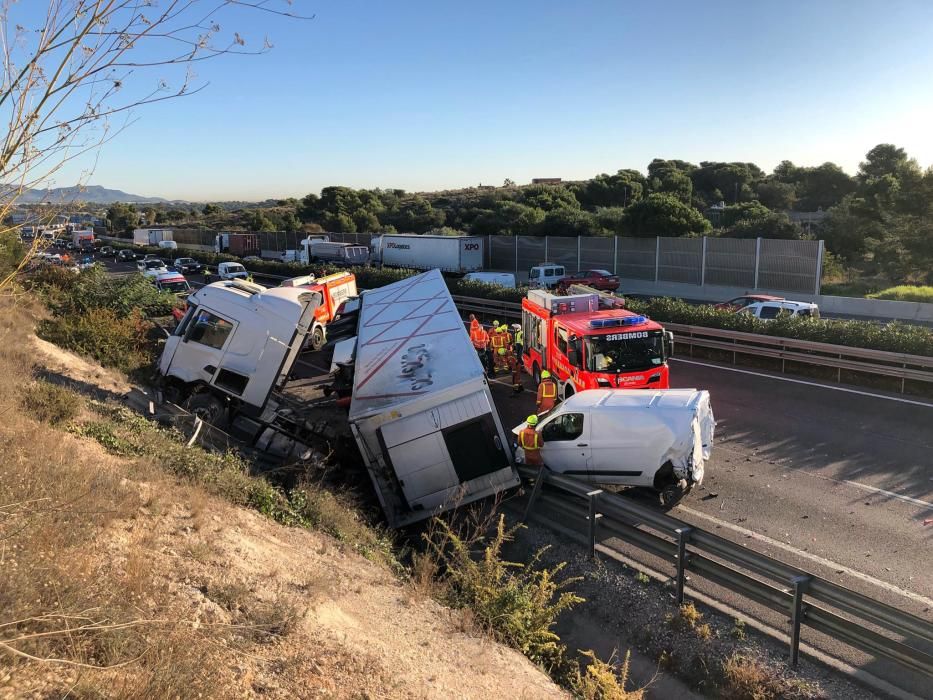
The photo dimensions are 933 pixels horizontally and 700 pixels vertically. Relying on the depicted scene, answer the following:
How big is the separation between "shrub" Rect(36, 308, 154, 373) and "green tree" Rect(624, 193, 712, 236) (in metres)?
35.4

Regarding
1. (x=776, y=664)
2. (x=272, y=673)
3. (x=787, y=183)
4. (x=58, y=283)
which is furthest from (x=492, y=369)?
(x=787, y=183)

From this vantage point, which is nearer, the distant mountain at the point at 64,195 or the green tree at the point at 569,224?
the distant mountain at the point at 64,195

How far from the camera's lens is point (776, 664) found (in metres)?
5.57

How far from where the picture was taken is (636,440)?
29.0 ft

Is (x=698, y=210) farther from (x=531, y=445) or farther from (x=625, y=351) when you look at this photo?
(x=531, y=445)

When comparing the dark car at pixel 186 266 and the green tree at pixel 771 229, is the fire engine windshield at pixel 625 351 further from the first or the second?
the dark car at pixel 186 266

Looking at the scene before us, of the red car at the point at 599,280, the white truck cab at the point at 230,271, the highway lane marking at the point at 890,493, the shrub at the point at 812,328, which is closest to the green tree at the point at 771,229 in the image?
the red car at the point at 599,280

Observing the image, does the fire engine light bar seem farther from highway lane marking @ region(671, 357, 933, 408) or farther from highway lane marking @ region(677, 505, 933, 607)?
highway lane marking @ region(671, 357, 933, 408)

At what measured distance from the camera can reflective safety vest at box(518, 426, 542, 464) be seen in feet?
31.7

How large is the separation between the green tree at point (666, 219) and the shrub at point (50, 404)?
40.2m

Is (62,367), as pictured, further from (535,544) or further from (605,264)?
(605,264)

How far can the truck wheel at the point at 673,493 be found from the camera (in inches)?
351

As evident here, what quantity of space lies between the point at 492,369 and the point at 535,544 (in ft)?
31.4

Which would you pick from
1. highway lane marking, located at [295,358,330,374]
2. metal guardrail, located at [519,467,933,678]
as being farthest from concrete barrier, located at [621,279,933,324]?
metal guardrail, located at [519,467,933,678]
